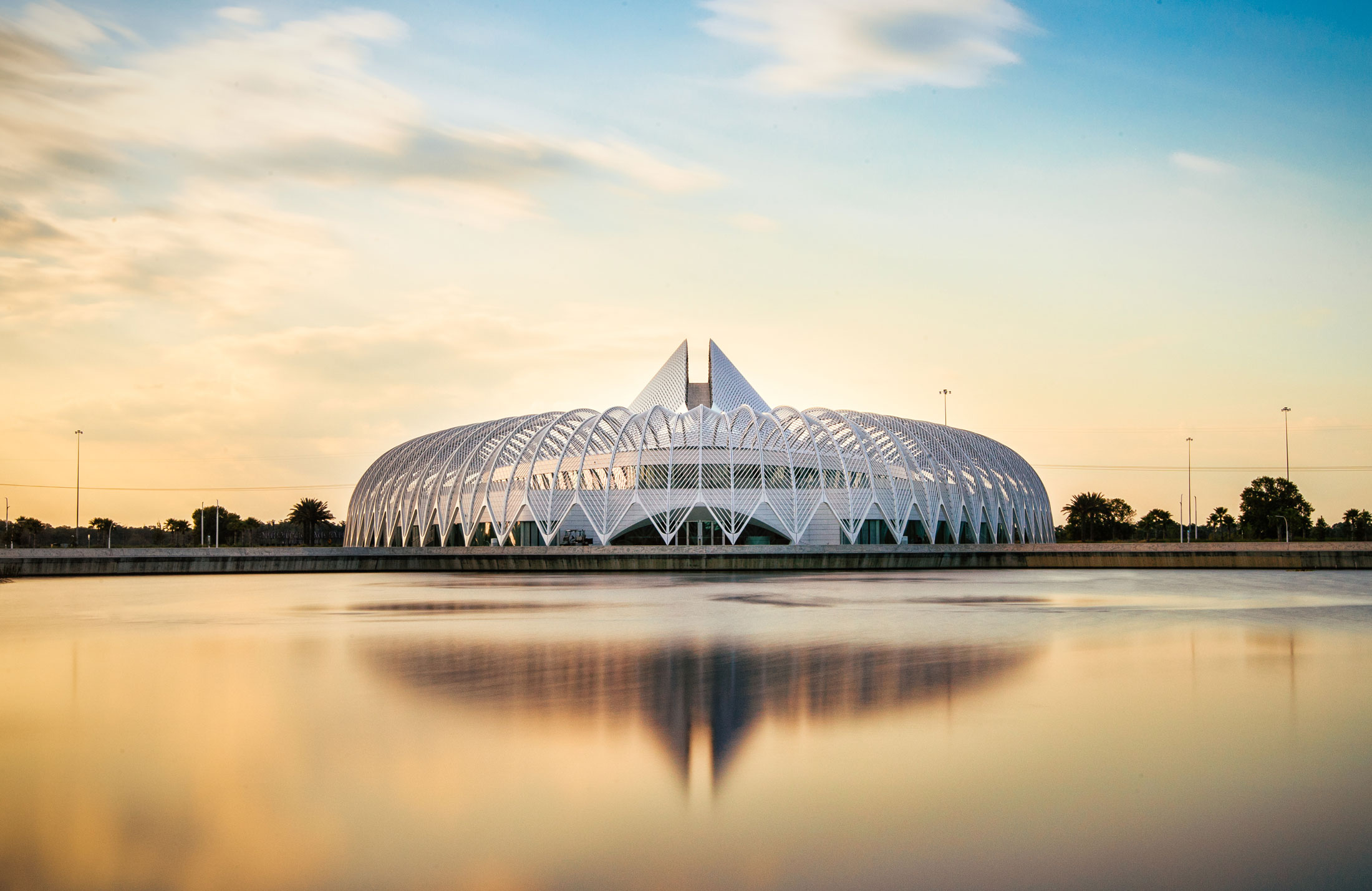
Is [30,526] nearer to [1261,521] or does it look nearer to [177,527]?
[177,527]

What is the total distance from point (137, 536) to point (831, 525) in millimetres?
123660

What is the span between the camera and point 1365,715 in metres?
13.4

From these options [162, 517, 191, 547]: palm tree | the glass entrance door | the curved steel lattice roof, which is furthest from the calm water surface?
[162, 517, 191, 547]: palm tree

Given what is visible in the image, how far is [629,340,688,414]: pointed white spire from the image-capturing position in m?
95.5

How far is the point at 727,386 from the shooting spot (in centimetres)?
9675

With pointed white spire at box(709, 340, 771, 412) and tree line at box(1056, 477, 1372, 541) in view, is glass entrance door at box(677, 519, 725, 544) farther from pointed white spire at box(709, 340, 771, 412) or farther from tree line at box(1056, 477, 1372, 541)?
A: tree line at box(1056, 477, 1372, 541)

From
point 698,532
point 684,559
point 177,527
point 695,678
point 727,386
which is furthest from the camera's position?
point 177,527

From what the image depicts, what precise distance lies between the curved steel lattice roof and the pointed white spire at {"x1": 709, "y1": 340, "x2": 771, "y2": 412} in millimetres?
18207

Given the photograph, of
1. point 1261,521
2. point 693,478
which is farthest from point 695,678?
point 1261,521

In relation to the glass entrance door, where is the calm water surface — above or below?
below

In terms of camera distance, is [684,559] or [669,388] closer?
[684,559]

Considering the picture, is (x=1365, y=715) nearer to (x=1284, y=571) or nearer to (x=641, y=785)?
(x=641, y=785)

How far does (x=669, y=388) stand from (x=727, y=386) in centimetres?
515

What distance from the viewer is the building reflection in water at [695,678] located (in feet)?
43.2
